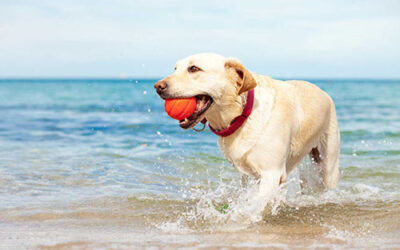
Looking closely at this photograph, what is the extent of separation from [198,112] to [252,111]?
53 centimetres

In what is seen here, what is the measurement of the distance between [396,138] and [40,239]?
960 cm

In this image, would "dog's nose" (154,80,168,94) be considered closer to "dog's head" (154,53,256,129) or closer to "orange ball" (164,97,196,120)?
"dog's head" (154,53,256,129)

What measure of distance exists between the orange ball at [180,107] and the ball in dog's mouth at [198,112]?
2.0 inches

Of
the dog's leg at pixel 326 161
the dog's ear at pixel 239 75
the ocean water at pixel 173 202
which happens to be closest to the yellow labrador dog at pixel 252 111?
the dog's ear at pixel 239 75

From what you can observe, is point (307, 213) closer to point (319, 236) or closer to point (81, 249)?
point (319, 236)

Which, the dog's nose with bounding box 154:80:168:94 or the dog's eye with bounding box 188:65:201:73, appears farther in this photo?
the dog's eye with bounding box 188:65:201:73

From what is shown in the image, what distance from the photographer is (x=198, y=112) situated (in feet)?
13.7

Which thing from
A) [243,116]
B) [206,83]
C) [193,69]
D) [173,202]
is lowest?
[173,202]

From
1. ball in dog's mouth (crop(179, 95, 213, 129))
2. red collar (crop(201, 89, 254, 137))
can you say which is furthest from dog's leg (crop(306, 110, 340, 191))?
ball in dog's mouth (crop(179, 95, 213, 129))

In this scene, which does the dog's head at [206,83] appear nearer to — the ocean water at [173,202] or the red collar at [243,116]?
the red collar at [243,116]

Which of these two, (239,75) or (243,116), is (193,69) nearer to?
(239,75)

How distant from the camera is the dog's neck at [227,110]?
166 inches

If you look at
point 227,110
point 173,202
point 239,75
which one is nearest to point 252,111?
point 227,110

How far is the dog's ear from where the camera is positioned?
4.06 meters
